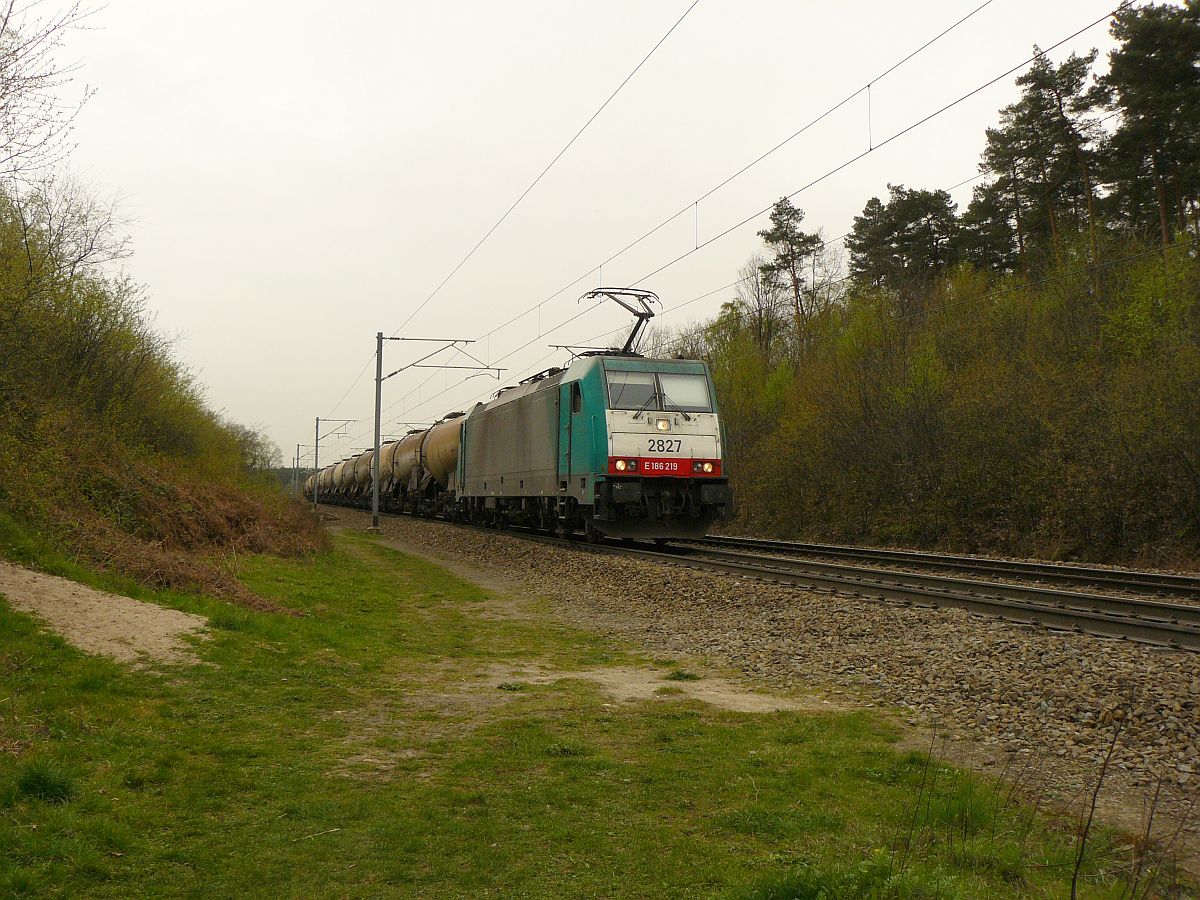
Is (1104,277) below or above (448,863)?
above

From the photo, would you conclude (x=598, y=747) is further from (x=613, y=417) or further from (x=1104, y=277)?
(x=1104, y=277)

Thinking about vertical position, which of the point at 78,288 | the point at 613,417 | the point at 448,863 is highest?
the point at 78,288

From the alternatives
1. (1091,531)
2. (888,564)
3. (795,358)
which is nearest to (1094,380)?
(1091,531)

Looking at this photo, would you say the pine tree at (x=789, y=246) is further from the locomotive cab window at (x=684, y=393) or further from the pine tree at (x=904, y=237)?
the locomotive cab window at (x=684, y=393)

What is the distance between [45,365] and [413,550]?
997cm

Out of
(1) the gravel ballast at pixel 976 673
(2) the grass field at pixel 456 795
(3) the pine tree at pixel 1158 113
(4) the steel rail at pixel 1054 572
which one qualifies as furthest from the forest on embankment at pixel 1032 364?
(2) the grass field at pixel 456 795

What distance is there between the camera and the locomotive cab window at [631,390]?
17188mm

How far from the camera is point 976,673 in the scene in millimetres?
7277

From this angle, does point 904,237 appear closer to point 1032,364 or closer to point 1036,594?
point 1032,364

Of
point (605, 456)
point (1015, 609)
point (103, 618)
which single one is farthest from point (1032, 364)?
point (103, 618)

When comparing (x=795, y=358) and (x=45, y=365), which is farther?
(x=795, y=358)

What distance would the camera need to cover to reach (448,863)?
4.00 m

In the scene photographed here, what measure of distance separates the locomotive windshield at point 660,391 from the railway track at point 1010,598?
295 centimetres

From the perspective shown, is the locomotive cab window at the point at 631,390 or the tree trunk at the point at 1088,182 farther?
the tree trunk at the point at 1088,182
